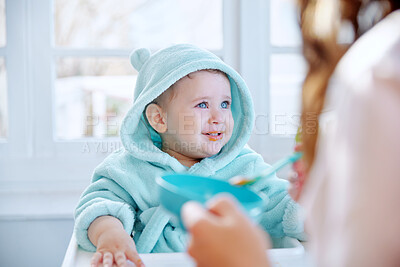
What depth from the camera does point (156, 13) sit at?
162 cm

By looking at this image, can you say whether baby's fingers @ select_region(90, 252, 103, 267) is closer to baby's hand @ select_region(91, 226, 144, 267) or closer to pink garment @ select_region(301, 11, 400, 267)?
baby's hand @ select_region(91, 226, 144, 267)

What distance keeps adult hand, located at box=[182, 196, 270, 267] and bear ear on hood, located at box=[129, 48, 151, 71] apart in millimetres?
743

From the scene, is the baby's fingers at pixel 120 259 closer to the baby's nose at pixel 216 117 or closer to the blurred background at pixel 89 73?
the baby's nose at pixel 216 117

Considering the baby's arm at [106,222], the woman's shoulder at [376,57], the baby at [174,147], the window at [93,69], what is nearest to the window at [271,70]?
the window at [93,69]

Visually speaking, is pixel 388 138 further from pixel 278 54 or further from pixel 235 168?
pixel 278 54

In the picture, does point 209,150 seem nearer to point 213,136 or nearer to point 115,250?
point 213,136

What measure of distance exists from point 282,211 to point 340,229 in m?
0.61

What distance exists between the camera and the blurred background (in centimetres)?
154

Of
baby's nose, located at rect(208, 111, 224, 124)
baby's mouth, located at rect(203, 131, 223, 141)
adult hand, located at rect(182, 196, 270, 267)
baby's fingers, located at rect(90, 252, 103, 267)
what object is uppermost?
baby's nose, located at rect(208, 111, 224, 124)

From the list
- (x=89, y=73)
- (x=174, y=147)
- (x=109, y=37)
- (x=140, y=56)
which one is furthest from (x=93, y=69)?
(x=174, y=147)

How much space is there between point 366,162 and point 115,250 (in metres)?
0.56

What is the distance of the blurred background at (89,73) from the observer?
1540 millimetres

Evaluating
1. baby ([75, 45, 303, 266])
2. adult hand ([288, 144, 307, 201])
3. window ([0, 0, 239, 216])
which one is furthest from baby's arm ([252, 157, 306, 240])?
window ([0, 0, 239, 216])

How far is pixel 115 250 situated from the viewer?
2.69 ft
